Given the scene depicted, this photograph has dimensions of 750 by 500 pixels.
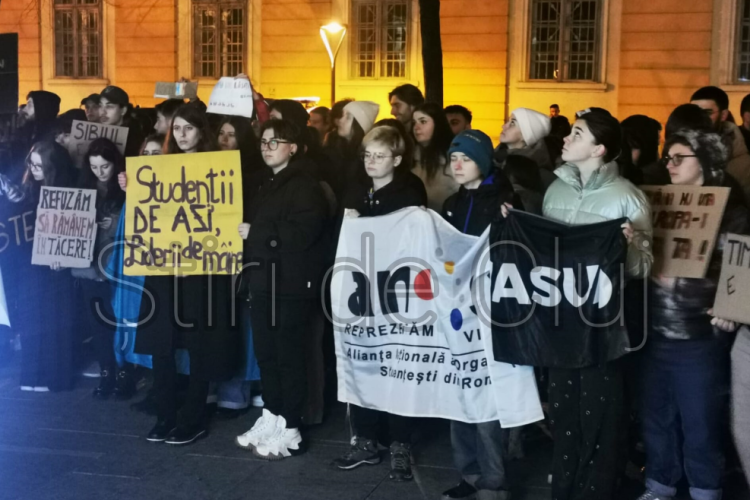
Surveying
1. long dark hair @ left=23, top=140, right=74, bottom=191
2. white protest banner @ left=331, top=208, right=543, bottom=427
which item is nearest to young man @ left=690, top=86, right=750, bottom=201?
white protest banner @ left=331, top=208, right=543, bottom=427

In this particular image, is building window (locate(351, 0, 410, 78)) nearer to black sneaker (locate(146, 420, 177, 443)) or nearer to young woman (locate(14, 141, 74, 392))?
young woman (locate(14, 141, 74, 392))

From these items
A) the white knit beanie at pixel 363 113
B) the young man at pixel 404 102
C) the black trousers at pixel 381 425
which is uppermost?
the young man at pixel 404 102

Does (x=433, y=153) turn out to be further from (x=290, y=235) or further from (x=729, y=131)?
(x=729, y=131)

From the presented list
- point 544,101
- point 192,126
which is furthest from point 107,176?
point 544,101

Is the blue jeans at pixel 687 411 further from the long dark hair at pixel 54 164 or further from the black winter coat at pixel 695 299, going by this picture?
the long dark hair at pixel 54 164

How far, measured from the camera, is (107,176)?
716cm

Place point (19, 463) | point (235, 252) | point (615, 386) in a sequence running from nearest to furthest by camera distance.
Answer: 1. point (615, 386)
2. point (19, 463)
3. point (235, 252)

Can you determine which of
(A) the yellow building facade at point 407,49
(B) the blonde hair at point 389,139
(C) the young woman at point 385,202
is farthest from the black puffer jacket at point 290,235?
(A) the yellow building facade at point 407,49

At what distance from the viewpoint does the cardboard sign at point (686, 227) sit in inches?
198

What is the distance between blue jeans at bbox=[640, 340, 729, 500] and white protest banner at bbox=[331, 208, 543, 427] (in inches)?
25.5

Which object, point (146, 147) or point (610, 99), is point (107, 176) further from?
point (610, 99)

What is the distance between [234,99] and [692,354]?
3.56m

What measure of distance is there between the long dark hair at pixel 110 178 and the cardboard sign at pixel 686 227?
392 centimetres

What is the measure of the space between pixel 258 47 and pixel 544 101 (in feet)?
19.6
